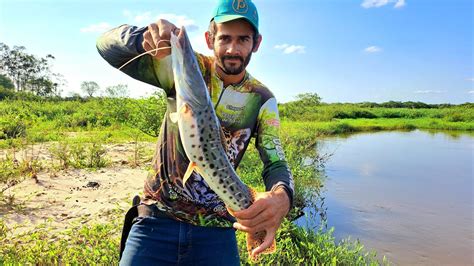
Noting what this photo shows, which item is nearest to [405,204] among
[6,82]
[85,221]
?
[85,221]

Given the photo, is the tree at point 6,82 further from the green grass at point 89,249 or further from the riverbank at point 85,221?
the green grass at point 89,249

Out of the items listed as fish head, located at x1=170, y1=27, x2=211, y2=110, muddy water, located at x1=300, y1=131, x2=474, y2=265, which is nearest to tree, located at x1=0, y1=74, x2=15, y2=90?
muddy water, located at x1=300, y1=131, x2=474, y2=265

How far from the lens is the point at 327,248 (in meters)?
6.08

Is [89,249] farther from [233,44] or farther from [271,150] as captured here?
[233,44]

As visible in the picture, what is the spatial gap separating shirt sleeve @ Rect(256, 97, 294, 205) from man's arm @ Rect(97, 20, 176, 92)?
776mm

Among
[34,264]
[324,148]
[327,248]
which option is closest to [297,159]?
[327,248]

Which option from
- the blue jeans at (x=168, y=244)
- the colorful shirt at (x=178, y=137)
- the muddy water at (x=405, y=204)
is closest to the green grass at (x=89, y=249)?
the blue jeans at (x=168, y=244)

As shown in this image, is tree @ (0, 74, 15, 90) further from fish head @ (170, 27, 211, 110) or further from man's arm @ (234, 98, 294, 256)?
fish head @ (170, 27, 211, 110)

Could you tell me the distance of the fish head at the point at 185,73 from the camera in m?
2.21

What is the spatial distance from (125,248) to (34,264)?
108 inches

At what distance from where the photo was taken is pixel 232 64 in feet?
8.75

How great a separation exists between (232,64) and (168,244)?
1367 millimetres

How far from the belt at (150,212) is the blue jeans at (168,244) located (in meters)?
0.03

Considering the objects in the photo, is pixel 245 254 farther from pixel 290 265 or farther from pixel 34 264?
pixel 34 264
